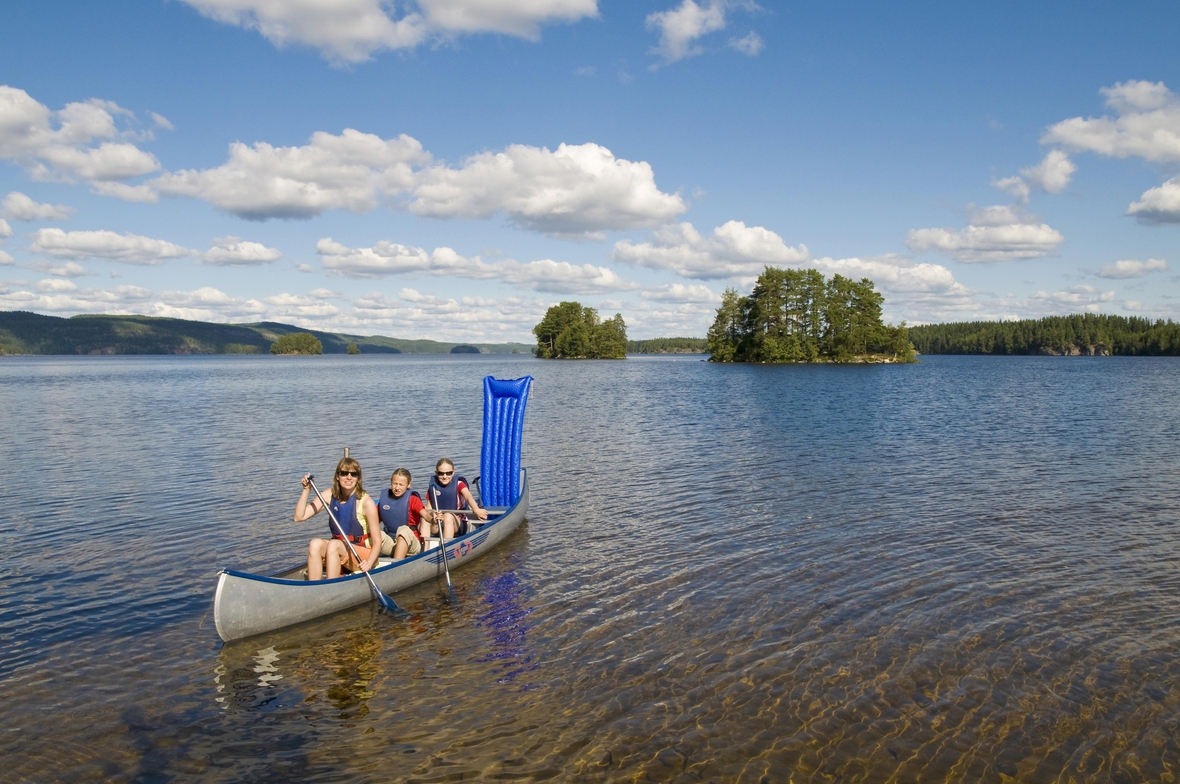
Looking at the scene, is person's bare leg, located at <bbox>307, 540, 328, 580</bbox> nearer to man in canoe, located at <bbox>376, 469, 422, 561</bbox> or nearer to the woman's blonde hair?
the woman's blonde hair

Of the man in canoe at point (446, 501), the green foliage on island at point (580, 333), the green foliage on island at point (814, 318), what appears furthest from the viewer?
the green foliage on island at point (580, 333)

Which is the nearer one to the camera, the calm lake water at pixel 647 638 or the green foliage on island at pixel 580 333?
the calm lake water at pixel 647 638

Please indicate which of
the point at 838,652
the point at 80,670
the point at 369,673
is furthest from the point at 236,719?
the point at 838,652

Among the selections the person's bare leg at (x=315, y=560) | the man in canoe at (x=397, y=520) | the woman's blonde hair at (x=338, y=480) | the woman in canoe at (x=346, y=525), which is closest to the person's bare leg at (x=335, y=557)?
the woman in canoe at (x=346, y=525)

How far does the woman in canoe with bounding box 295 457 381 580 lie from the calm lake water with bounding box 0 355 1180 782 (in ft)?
2.61

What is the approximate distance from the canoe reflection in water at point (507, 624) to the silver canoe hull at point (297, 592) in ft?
3.08

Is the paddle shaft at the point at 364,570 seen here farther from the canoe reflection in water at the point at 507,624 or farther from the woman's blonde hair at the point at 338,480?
the canoe reflection in water at the point at 507,624

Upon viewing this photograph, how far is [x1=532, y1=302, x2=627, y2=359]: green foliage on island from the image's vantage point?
168000 mm

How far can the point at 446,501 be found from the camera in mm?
13109

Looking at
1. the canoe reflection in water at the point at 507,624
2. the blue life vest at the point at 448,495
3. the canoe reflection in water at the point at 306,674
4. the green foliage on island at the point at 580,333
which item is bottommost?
the canoe reflection in water at the point at 306,674

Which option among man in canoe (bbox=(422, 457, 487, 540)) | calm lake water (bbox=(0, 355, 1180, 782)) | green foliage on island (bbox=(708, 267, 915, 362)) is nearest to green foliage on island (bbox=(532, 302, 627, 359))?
green foliage on island (bbox=(708, 267, 915, 362))

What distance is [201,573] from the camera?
1170 cm

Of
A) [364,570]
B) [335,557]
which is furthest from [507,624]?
[335,557]

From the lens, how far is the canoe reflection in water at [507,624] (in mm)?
8312
